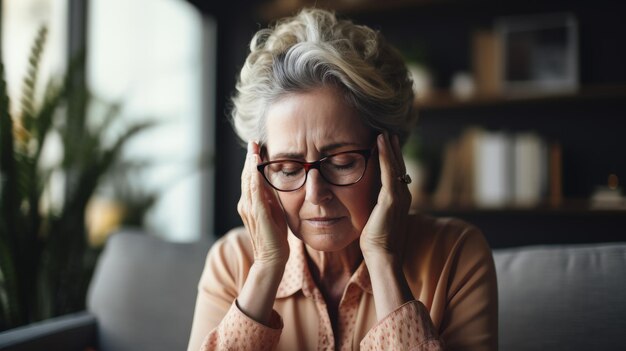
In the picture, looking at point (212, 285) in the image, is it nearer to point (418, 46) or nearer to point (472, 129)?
point (472, 129)

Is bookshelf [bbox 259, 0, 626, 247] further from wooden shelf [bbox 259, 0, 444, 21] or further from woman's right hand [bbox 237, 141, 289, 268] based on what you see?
woman's right hand [bbox 237, 141, 289, 268]

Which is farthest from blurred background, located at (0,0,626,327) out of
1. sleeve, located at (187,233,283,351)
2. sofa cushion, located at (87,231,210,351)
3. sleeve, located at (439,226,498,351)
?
sleeve, located at (439,226,498,351)

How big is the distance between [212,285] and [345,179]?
44cm

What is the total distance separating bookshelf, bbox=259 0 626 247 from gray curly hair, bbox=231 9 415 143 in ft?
6.29

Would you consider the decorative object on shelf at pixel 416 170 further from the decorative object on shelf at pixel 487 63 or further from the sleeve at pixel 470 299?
the sleeve at pixel 470 299

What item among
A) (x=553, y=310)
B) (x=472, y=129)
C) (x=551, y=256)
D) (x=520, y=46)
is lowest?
(x=553, y=310)

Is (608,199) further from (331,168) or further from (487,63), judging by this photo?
A: (331,168)

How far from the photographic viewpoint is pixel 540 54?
2.98 metres

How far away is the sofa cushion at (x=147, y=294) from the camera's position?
62.3 inches

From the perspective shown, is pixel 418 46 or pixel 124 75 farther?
pixel 418 46

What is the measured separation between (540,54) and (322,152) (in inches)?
91.6

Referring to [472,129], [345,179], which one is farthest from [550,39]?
[345,179]

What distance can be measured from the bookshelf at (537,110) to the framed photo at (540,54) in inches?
2.4

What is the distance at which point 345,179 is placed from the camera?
3.80 feet
